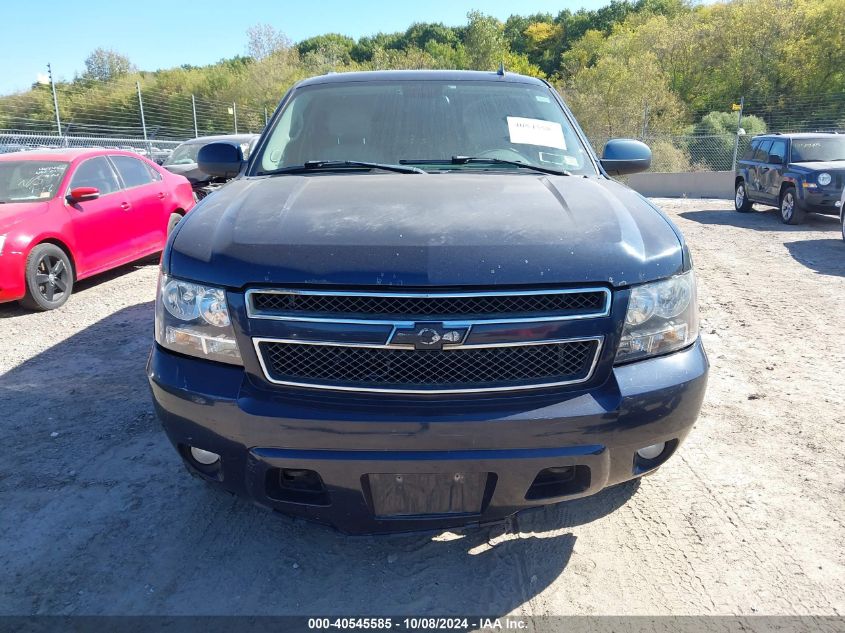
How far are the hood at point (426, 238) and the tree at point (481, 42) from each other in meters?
54.5

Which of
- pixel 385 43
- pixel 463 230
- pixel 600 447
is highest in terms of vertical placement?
pixel 385 43

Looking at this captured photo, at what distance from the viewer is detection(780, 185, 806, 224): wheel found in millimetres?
11805

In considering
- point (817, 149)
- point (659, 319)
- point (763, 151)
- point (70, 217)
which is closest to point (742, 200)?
point (763, 151)

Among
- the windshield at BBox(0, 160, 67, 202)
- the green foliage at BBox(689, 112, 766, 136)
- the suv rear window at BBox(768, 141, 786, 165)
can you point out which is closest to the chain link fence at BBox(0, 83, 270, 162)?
the windshield at BBox(0, 160, 67, 202)

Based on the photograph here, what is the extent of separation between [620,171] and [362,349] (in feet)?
7.83

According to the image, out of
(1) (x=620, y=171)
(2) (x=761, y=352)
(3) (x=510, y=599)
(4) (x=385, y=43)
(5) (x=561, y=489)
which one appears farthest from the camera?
(4) (x=385, y=43)

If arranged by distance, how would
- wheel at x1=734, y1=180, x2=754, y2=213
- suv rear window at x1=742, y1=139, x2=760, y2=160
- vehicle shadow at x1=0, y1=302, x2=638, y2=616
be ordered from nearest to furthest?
vehicle shadow at x1=0, y1=302, x2=638, y2=616 < suv rear window at x1=742, y1=139, x2=760, y2=160 < wheel at x1=734, y1=180, x2=754, y2=213

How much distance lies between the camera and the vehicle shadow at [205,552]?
2.26 m

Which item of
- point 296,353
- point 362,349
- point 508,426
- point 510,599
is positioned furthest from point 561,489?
point 296,353

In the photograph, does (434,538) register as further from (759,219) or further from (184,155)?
(759,219)

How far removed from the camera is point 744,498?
9.46 ft

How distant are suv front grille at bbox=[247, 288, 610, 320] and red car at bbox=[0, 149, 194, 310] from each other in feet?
17.1

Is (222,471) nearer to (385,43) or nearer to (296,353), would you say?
(296,353)

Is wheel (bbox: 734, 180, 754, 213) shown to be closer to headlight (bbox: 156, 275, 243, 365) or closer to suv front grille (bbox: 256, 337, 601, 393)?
suv front grille (bbox: 256, 337, 601, 393)
